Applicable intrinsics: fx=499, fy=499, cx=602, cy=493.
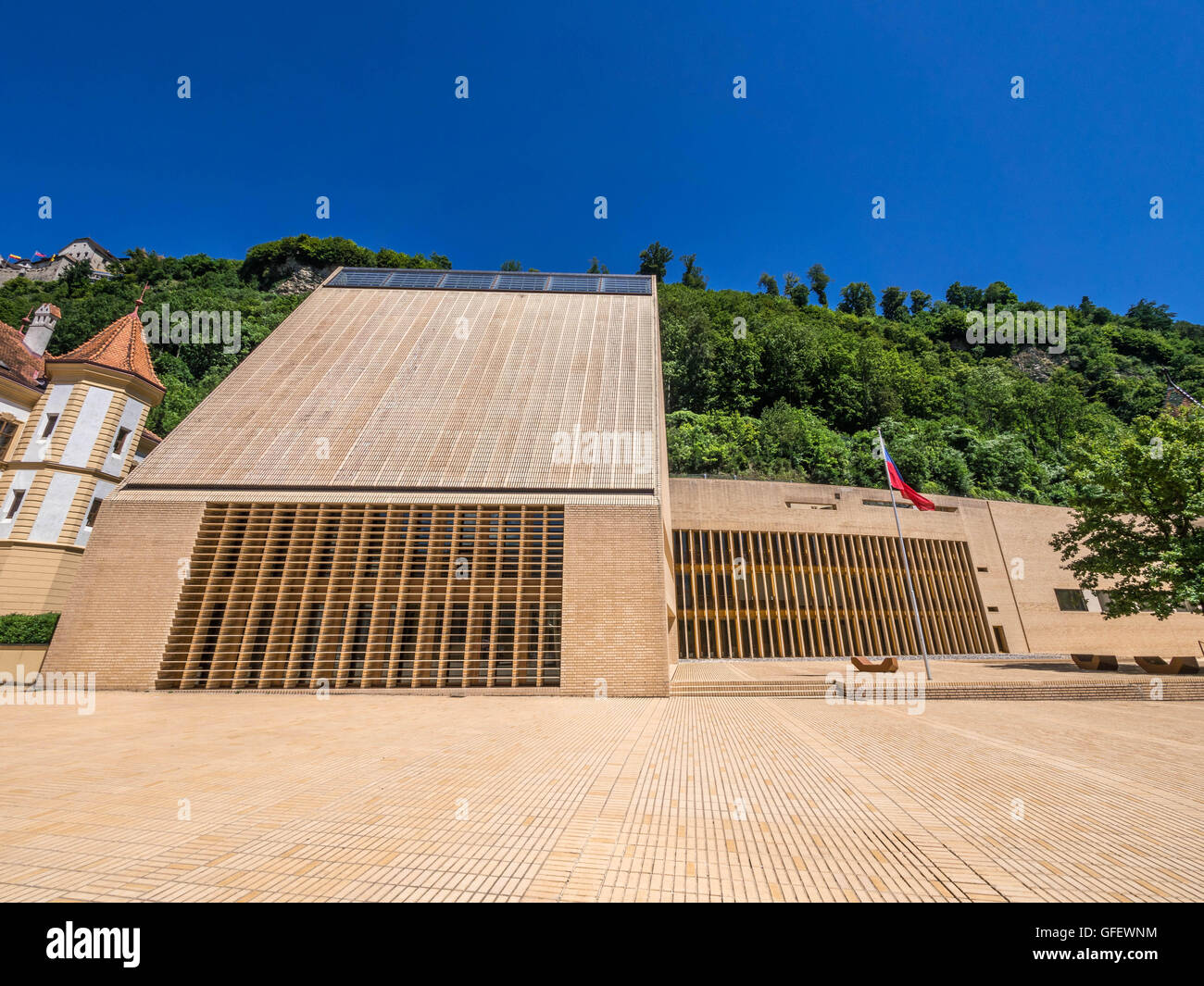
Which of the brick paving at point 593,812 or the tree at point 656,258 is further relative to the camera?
the tree at point 656,258

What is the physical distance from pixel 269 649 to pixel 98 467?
15.4m

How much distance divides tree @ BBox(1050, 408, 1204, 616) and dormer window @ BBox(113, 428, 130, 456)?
36269 mm

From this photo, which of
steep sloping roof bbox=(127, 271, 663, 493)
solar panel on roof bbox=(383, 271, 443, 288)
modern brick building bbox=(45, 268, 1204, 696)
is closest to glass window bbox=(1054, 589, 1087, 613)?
modern brick building bbox=(45, 268, 1204, 696)

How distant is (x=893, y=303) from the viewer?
71.6 m

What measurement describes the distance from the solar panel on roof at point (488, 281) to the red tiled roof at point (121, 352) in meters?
8.65

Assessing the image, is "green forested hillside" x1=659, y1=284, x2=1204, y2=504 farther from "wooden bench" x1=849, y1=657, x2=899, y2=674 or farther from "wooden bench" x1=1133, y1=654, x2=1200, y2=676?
"wooden bench" x1=849, y1=657, x2=899, y2=674

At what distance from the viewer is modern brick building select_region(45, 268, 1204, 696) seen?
11.9m

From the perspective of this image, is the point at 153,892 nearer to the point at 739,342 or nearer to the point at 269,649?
the point at 269,649

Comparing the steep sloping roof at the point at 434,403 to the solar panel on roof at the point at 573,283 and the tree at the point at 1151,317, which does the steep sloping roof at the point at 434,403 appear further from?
the tree at the point at 1151,317

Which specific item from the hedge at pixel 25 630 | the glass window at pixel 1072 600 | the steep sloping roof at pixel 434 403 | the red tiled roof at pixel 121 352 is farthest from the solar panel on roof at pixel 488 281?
the glass window at pixel 1072 600

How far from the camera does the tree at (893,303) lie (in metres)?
70.8

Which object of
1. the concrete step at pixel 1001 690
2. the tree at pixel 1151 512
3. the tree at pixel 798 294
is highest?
the tree at pixel 798 294

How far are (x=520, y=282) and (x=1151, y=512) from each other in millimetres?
25309
